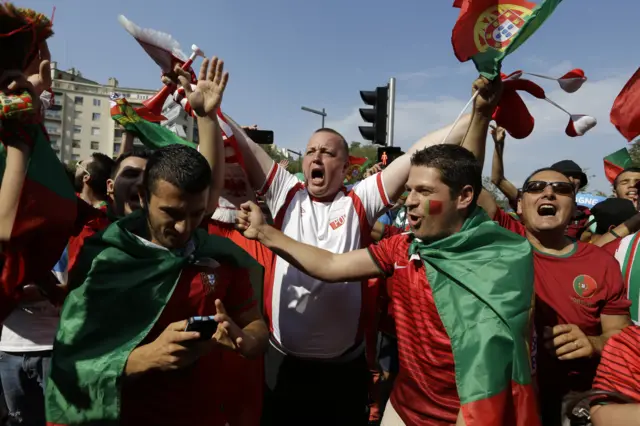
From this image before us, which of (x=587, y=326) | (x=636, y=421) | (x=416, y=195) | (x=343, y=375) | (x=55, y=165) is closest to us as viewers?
(x=636, y=421)

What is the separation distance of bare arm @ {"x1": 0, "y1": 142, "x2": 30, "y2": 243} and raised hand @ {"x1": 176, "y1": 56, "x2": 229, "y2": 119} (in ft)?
3.42

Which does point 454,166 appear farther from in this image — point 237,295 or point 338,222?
point 237,295

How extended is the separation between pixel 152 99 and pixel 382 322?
223cm

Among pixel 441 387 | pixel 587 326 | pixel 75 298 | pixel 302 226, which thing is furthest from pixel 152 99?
pixel 587 326

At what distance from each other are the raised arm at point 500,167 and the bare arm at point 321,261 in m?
2.02

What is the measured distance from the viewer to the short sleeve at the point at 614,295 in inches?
114

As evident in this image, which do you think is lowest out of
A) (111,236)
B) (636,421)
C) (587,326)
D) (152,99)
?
(636,421)

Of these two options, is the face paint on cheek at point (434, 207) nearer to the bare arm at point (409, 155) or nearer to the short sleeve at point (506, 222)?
the bare arm at point (409, 155)

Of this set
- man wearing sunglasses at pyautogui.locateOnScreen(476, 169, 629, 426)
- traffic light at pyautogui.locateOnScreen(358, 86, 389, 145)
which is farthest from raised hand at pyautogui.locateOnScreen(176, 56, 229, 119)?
traffic light at pyautogui.locateOnScreen(358, 86, 389, 145)

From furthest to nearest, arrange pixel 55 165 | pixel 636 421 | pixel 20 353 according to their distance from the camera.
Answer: pixel 20 353 < pixel 55 165 < pixel 636 421

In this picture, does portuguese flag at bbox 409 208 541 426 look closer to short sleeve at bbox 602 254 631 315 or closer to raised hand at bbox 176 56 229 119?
short sleeve at bbox 602 254 631 315

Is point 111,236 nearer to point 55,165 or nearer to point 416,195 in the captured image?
point 55,165

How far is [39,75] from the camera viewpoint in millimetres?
2205

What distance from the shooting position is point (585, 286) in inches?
116
